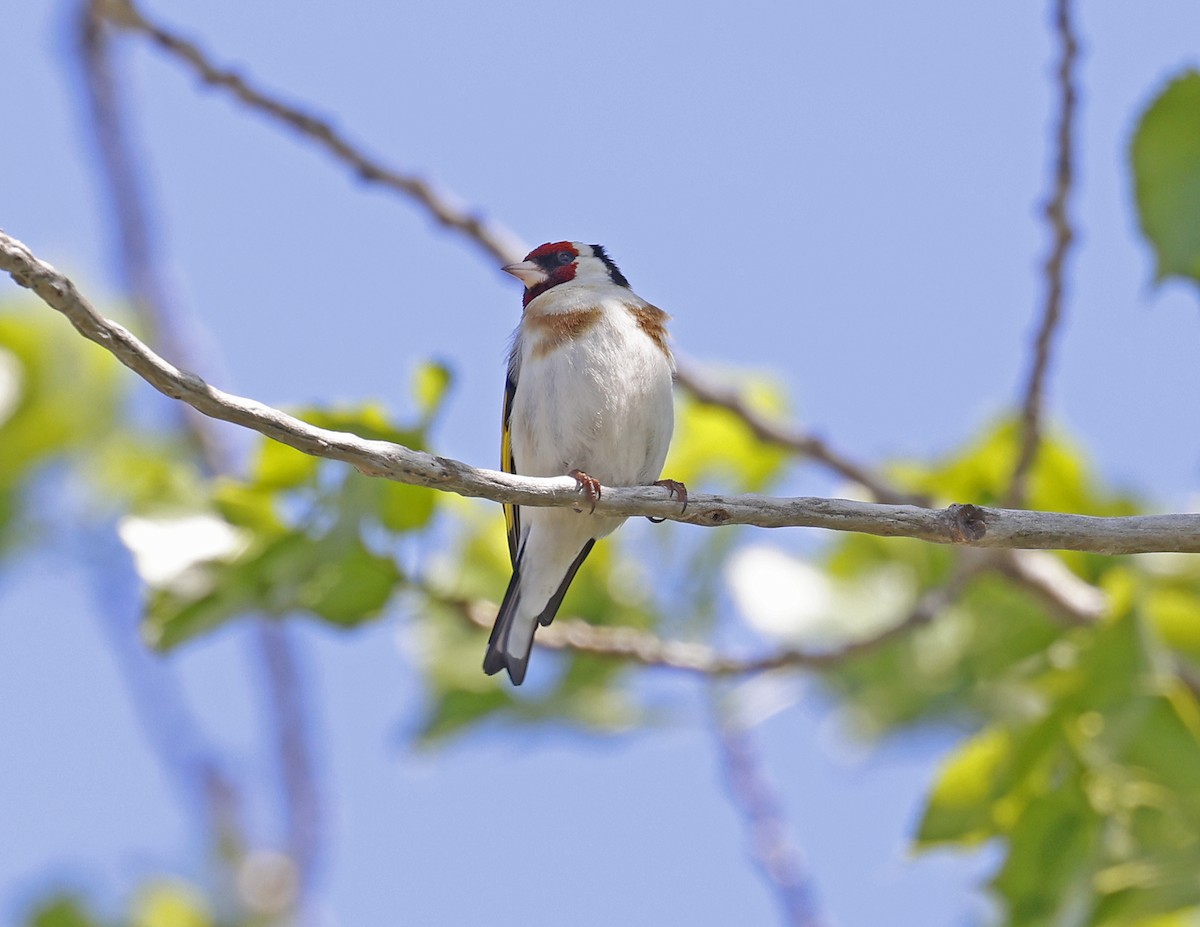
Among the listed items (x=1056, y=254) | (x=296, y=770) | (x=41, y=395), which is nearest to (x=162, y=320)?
(x=41, y=395)

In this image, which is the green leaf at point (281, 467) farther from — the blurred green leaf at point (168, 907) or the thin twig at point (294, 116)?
the blurred green leaf at point (168, 907)

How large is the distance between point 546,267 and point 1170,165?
2.47 metres

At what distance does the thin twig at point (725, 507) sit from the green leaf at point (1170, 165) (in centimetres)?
68

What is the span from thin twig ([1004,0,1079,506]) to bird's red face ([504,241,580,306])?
1789 mm

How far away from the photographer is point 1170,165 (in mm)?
3082

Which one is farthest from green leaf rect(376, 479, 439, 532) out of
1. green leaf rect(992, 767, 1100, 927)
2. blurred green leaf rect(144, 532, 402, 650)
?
green leaf rect(992, 767, 1100, 927)

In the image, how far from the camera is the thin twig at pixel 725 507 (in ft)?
7.56

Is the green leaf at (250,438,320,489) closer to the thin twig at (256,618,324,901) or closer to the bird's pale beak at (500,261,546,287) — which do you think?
the bird's pale beak at (500,261,546,287)

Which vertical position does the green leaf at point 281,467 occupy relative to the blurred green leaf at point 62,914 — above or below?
above

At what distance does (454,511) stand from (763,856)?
165 cm

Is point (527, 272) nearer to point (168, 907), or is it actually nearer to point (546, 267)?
point (546, 267)

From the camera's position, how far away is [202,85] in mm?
Result: 4082

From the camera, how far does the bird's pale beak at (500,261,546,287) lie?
4684 millimetres

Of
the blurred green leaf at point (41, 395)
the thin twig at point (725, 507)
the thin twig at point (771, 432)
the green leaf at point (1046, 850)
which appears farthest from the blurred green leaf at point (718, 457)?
the thin twig at point (725, 507)
